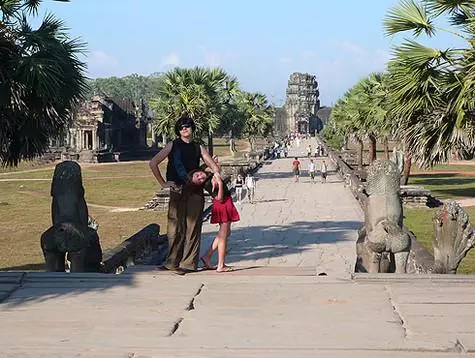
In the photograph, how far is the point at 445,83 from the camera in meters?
10.4

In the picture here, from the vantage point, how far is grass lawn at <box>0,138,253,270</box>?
16.2 meters

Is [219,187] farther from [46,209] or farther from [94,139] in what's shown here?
[94,139]

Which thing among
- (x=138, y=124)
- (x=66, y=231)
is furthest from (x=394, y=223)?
(x=138, y=124)

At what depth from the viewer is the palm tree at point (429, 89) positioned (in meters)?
10.1

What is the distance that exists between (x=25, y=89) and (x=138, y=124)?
206 feet

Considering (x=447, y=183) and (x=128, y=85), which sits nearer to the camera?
(x=447, y=183)

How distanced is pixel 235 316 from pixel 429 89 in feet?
22.4

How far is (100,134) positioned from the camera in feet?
207

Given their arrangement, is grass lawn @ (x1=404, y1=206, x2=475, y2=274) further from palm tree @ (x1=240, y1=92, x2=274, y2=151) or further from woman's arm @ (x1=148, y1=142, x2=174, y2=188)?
palm tree @ (x1=240, y1=92, x2=274, y2=151)

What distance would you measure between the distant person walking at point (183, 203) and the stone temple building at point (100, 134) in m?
52.4

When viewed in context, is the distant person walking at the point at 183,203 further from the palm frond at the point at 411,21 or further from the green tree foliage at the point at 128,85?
the green tree foliage at the point at 128,85

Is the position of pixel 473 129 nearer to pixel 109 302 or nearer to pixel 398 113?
pixel 398 113

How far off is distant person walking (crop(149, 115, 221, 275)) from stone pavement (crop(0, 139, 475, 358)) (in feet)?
1.23

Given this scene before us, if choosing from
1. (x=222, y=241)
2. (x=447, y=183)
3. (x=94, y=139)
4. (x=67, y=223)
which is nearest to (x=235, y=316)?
(x=222, y=241)
